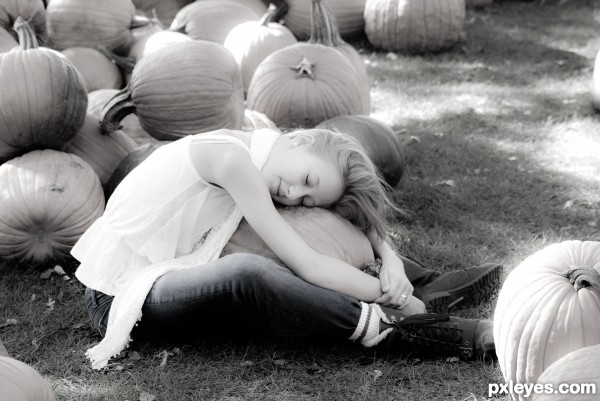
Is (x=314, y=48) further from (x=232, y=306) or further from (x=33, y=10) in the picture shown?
(x=232, y=306)

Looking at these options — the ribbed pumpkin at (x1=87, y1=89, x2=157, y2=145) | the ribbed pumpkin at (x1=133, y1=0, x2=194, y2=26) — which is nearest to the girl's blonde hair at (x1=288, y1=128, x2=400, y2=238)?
the ribbed pumpkin at (x1=87, y1=89, x2=157, y2=145)

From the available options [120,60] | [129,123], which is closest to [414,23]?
[120,60]

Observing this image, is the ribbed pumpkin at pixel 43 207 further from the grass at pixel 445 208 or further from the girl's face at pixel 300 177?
the girl's face at pixel 300 177

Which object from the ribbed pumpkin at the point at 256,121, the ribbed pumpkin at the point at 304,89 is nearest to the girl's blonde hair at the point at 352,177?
the ribbed pumpkin at the point at 256,121

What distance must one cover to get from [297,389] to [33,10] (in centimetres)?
346

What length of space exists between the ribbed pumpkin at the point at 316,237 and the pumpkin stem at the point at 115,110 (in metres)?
1.26

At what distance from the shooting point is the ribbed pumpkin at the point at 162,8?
240 inches

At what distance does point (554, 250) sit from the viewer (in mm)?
2523

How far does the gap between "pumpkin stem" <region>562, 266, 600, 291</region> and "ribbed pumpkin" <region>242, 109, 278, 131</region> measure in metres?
2.08

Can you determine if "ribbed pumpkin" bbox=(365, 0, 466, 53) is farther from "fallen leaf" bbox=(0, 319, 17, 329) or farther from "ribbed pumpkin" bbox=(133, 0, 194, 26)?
"fallen leaf" bbox=(0, 319, 17, 329)

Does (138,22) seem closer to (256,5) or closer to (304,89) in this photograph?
(256,5)

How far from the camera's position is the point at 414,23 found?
6.17 meters

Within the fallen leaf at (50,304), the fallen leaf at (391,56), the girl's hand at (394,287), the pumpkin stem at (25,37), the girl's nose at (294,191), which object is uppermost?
the pumpkin stem at (25,37)

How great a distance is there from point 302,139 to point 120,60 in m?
2.35
